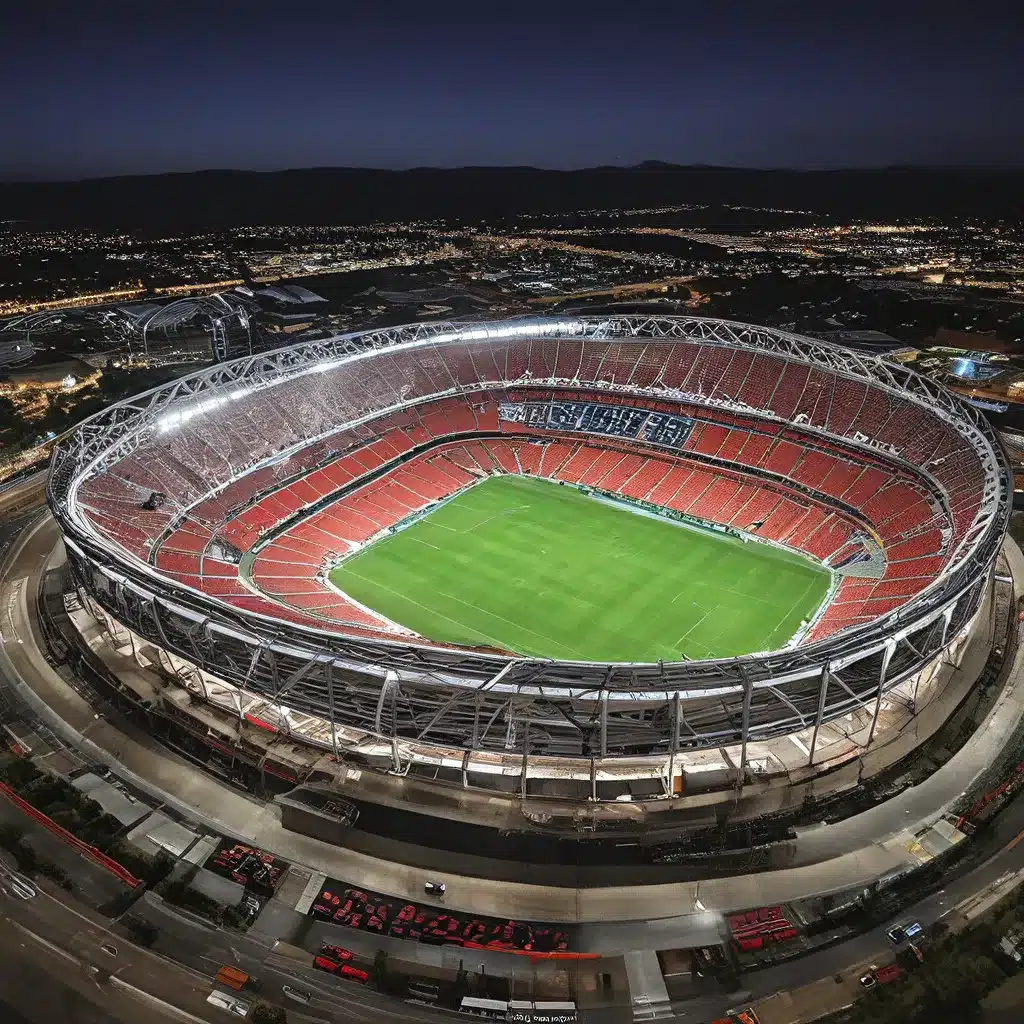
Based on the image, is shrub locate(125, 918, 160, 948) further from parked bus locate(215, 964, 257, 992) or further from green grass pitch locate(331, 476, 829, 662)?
green grass pitch locate(331, 476, 829, 662)

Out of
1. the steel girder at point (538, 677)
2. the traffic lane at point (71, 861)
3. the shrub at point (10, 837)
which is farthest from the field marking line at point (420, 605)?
the shrub at point (10, 837)

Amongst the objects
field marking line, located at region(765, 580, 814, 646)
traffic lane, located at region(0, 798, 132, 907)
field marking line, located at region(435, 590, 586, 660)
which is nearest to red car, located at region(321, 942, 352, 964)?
traffic lane, located at region(0, 798, 132, 907)

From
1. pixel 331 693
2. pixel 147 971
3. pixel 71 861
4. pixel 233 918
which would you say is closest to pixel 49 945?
pixel 147 971

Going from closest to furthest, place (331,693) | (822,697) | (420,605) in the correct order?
(822,697) < (331,693) < (420,605)

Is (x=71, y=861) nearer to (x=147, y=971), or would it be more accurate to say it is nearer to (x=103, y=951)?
(x=103, y=951)

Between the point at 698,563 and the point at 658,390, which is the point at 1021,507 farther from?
the point at 658,390

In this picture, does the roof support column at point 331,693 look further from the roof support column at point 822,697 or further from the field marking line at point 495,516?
the field marking line at point 495,516

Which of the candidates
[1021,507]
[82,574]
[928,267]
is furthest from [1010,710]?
[928,267]
